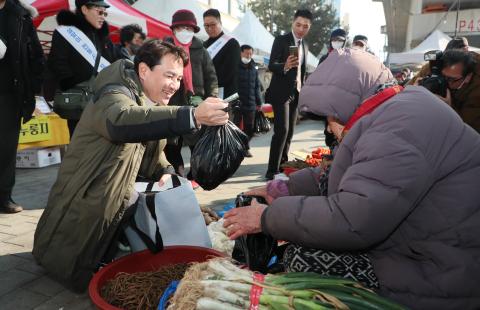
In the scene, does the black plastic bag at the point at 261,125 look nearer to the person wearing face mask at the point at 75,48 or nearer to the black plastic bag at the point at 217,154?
the person wearing face mask at the point at 75,48

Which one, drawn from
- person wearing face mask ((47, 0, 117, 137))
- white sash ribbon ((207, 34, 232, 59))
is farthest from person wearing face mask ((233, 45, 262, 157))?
person wearing face mask ((47, 0, 117, 137))

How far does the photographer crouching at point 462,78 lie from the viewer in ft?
11.5

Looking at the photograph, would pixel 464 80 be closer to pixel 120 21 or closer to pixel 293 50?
pixel 293 50

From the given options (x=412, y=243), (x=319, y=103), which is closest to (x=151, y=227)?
(x=319, y=103)

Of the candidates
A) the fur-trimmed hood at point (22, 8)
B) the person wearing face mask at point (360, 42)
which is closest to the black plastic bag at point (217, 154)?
the fur-trimmed hood at point (22, 8)

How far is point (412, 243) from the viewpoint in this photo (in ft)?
4.99

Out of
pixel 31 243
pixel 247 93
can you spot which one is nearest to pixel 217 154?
pixel 31 243

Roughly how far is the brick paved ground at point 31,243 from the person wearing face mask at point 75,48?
3.25 feet

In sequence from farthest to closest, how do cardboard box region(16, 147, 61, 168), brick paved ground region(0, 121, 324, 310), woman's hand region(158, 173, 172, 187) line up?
cardboard box region(16, 147, 61, 168), woman's hand region(158, 173, 172, 187), brick paved ground region(0, 121, 324, 310)

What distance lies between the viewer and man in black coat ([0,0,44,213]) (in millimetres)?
3883

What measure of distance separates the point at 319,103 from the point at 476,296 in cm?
93

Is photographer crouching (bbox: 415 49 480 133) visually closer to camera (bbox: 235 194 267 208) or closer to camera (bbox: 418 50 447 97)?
camera (bbox: 418 50 447 97)

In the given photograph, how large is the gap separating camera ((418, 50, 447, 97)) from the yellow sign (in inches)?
207

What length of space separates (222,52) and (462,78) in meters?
3.02
